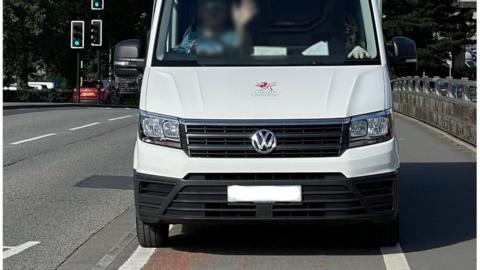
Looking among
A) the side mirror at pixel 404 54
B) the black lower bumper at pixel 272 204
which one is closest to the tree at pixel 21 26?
the side mirror at pixel 404 54

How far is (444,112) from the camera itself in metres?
19.6

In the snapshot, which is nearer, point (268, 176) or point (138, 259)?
point (268, 176)

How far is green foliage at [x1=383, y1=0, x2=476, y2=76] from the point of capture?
6694cm

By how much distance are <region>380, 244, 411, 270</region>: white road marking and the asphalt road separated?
49 millimetres

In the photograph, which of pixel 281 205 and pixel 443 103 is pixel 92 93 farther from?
pixel 281 205

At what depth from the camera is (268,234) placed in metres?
7.77

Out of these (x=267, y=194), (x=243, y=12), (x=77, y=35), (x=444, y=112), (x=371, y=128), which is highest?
(x=77, y=35)

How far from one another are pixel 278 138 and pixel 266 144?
0.31 feet

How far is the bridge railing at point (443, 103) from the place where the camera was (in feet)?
54.1

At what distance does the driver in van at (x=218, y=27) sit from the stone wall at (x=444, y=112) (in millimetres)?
9033

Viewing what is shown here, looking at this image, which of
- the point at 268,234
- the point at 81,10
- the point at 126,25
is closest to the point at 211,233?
the point at 268,234

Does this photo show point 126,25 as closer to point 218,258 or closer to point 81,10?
point 81,10

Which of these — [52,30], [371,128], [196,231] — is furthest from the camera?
[52,30]

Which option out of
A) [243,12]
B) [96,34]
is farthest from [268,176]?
[96,34]
